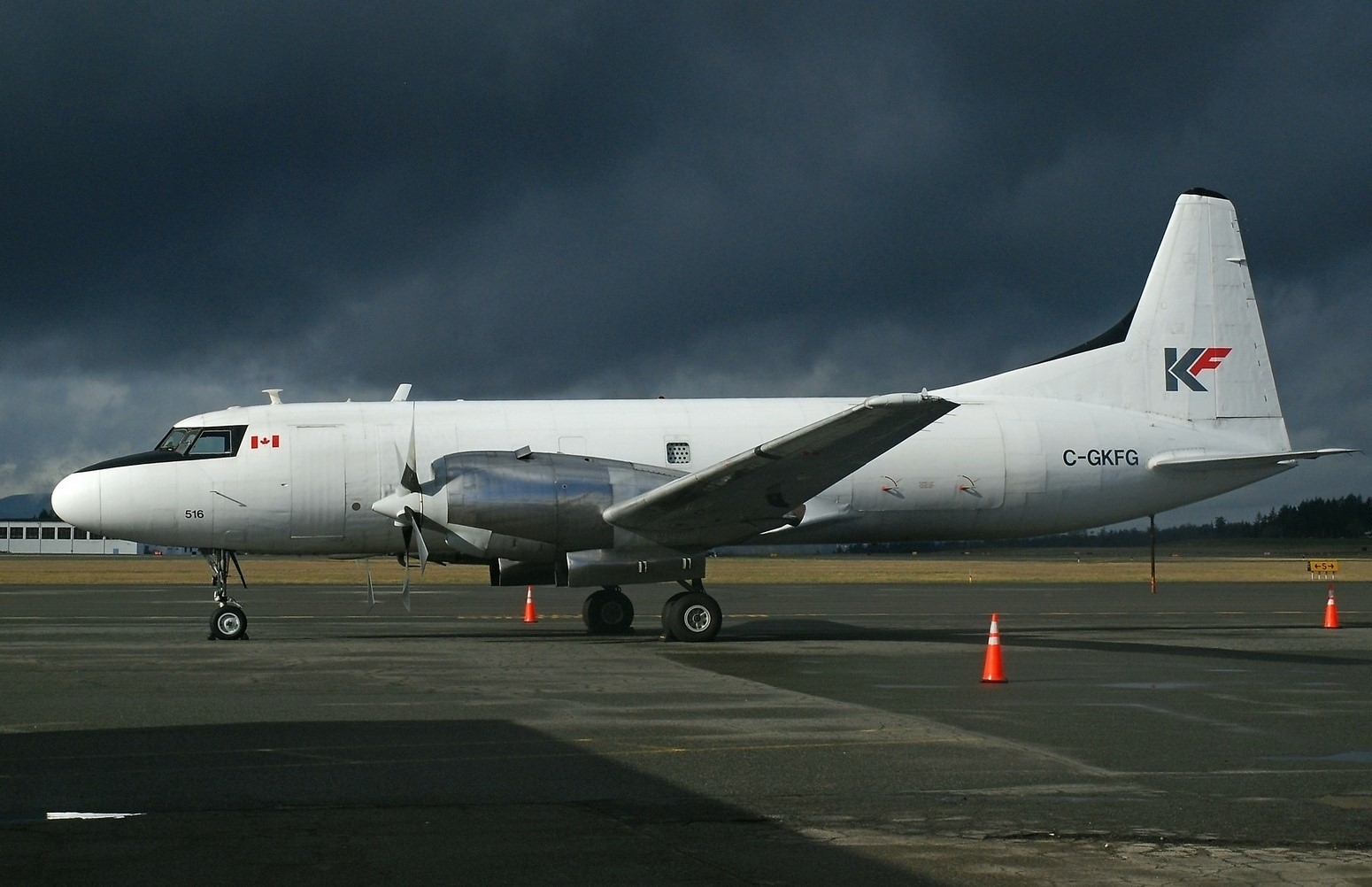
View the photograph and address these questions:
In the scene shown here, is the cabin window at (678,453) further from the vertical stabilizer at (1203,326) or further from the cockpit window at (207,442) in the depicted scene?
the vertical stabilizer at (1203,326)

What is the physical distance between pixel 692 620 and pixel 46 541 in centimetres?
12986

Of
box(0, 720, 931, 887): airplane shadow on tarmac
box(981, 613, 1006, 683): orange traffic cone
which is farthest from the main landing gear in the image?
box(0, 720, 931, 887): airplane shadow on tarmac

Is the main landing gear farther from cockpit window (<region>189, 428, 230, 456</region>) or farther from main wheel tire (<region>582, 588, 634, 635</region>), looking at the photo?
cockpit window (<region>189, 428, 230, 456</region>)

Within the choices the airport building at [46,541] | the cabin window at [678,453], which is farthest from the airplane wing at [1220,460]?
the airport building at [46,541]

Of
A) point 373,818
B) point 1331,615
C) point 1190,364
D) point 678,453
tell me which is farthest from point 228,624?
point 1331,615

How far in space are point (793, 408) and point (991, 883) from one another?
17434 mm

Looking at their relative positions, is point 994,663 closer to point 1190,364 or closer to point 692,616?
point 692,616

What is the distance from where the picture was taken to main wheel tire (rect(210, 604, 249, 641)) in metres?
21.1

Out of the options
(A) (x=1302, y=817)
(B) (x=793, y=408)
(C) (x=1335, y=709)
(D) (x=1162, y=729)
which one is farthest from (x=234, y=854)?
(B) (x=793, y=408)

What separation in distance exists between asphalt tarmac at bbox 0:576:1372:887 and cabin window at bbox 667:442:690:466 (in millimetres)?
3246

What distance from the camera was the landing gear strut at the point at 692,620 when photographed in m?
20.9

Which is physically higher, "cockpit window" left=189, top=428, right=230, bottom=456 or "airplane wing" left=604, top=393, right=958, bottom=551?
"cockpit window" left=189, top=428, right=230, bottom=456

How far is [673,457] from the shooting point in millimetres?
22391

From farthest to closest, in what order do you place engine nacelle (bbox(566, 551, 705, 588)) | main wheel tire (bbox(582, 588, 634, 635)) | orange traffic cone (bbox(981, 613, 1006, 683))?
main wheel tire (bbox(582, 588, 634, 635)), engine nacelle (bbox(566, 551, 705, 588)), orange traffic cone (bbox(981, 613, 1006, 683))
